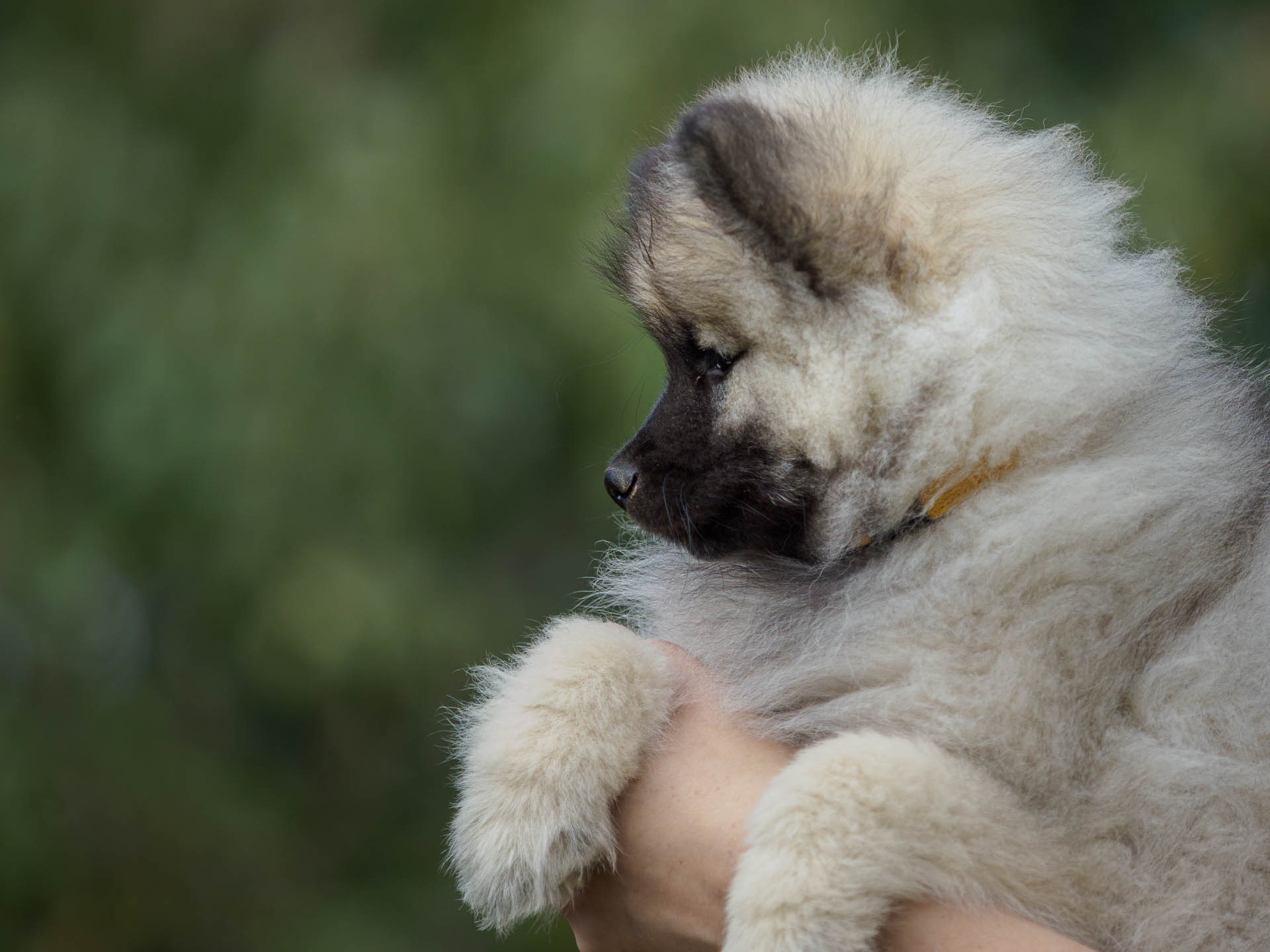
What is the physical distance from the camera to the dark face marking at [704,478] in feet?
6.50

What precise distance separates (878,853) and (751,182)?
3.23ft

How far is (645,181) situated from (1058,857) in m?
1.28

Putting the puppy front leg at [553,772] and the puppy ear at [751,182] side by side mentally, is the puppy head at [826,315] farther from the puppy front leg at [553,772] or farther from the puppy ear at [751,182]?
the puppy front leg at [553,772]

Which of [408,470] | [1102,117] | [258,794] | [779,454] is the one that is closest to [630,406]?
[408,470]

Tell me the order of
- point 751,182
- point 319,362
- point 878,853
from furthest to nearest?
point 319,362
point 751,182
point 878,853

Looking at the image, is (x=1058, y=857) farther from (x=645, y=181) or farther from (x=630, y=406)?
(x=630, y=406)

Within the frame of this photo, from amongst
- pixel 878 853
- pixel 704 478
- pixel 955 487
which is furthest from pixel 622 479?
pixel 878 853

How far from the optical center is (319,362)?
427 cm

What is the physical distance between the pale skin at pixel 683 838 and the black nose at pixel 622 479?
1.22ft

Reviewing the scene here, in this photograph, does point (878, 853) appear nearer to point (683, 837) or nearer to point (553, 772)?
point (683, 837)

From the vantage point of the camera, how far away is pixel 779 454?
6.43 ft

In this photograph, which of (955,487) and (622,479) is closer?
(955,487)

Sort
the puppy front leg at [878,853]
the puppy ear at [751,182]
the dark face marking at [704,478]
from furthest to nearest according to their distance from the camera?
the dark face marking at [704,478] < the puppy ear at [751,182] < the puppy front leg at [878,853]

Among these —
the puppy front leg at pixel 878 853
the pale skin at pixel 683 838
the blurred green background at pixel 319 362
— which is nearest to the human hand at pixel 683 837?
the pale skin at pixel 683 838
